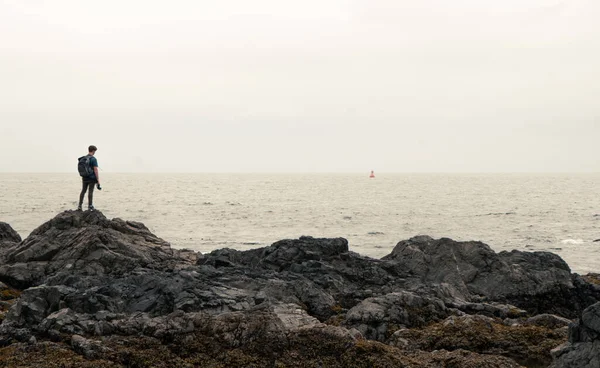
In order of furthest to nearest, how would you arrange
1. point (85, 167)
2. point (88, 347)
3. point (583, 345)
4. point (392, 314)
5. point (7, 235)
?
point (7, 235), point (85, 167), point (392, 314), point (88, 347), point (583, 345)

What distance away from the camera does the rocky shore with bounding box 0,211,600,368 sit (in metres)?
10.1

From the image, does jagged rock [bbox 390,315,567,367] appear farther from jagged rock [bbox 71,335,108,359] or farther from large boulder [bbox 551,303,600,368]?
jagged rock [bbox 71,335,108,359]

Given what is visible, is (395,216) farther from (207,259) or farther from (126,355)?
(126,355)

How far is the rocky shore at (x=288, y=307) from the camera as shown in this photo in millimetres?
10062

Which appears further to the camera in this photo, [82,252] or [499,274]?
[82,252]

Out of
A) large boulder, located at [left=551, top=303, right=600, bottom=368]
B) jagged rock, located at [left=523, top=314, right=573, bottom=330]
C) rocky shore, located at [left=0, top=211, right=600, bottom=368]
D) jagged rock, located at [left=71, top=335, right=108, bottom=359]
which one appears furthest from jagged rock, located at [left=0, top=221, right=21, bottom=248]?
large boulder, located at [left=551, top=303, right=600, bottom=368]

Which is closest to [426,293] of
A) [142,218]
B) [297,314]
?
[297,314]

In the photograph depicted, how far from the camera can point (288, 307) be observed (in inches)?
489

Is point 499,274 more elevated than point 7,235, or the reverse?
point 7,235

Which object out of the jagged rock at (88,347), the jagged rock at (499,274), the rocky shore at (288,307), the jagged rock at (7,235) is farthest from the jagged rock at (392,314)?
the jagged rock at (7,235)

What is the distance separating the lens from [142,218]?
74625 millimetres

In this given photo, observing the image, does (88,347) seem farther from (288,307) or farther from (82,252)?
(82,252)

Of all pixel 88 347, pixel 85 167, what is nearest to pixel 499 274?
pixel 88 347

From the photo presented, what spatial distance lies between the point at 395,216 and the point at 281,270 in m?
64.0
